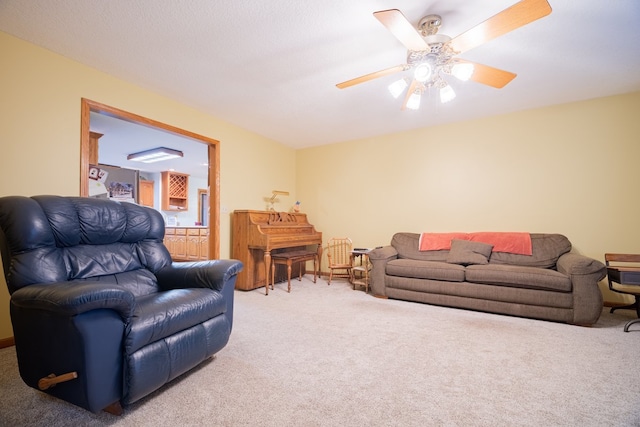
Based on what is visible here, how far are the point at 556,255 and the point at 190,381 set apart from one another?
3842mm

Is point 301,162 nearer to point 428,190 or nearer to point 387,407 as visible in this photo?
point 428,190

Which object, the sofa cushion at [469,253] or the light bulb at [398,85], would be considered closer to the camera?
the light bulb at [398,85]

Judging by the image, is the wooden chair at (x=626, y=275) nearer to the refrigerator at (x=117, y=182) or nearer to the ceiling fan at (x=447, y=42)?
the ceiling fan at (x=447, y=42)

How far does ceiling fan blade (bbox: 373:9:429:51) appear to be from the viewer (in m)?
1.53

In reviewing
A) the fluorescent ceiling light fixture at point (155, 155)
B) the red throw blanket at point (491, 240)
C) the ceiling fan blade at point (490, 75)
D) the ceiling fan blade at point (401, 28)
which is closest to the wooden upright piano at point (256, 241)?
the red throw blanket at point (491, 240)

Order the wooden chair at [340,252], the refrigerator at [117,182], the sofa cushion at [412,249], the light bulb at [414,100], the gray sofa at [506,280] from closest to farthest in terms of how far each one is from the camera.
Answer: the light bulb at [414,100], the gray sofa at [506,280], the sofa cushion at [412,249], the refrigerator at [117,182], the wooden chair at [340,252]

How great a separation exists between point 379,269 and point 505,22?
110 inches

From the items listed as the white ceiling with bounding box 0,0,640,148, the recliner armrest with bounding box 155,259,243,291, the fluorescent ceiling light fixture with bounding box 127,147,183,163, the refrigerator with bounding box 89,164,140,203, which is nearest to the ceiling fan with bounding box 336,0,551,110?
the white ceiling with bounding box 0,0,640,148

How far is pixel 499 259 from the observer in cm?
341

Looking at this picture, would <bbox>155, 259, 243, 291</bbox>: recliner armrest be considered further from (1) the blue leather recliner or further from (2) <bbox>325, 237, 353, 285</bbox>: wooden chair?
(2) <bbox>325, 237, 353, 285</bbox>: wooden chair

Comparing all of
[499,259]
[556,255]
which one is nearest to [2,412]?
[499,259]

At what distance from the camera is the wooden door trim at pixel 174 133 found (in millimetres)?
2611

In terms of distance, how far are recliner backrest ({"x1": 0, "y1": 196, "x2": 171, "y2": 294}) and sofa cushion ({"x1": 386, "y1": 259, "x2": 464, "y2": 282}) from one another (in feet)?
8.47

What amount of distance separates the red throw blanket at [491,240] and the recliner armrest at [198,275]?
2.80m
